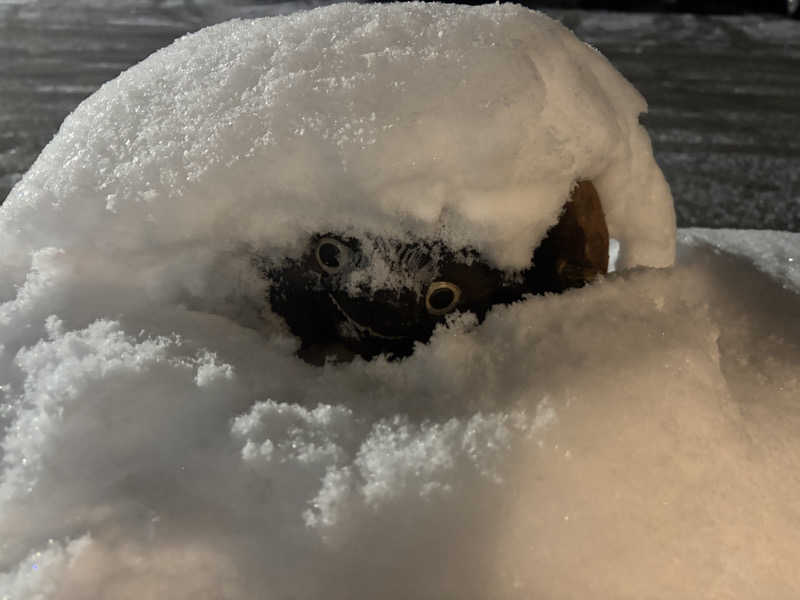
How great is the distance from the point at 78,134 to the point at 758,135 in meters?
1.74

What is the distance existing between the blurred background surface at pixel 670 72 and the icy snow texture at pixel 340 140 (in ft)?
3.19

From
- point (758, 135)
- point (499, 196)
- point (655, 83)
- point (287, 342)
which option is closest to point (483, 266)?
point (499, 196)

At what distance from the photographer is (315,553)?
Result: 1.46 ft

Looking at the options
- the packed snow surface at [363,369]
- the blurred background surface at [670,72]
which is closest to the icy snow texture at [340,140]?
the packed snow surface at [363,369]

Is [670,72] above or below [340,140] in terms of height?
below

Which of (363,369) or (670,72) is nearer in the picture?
(363,369)

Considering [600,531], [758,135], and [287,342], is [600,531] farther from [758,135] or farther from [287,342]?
[758,135]

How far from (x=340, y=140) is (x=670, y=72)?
7.01ft

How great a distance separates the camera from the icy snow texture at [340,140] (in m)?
0.56

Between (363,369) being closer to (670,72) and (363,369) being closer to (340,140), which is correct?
(340,140)

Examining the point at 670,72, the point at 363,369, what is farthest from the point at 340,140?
the point at 670,72

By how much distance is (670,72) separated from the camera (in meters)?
2.40

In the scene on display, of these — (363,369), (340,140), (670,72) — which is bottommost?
(670,72)

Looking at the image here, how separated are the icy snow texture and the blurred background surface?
973 millimetres
